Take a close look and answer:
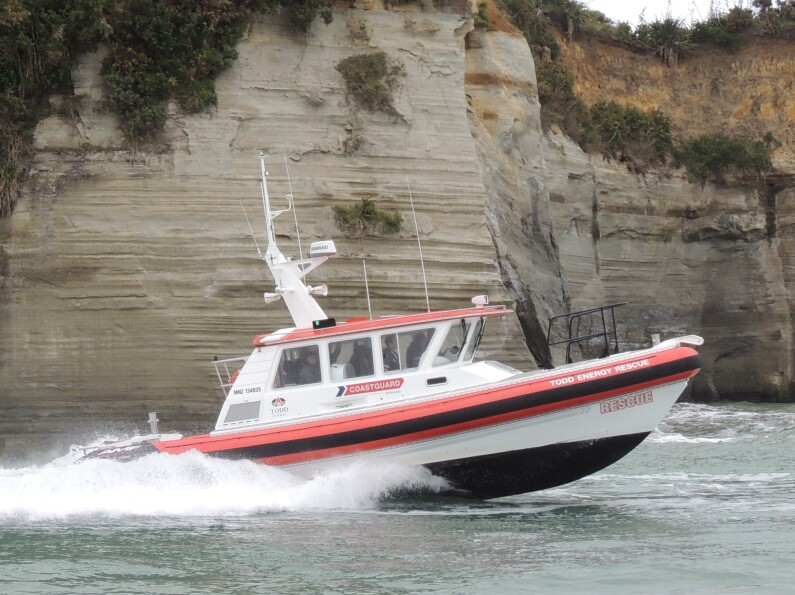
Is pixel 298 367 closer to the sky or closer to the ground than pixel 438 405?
closer to the sky

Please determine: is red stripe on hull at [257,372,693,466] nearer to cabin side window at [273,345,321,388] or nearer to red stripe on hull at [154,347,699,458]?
red stripe on hull at [154,347,699,458]

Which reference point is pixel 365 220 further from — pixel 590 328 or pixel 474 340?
pixel 590 328

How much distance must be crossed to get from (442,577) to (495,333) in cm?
1205

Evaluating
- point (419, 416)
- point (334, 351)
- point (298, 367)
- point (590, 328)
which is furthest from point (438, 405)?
point (590, 328)

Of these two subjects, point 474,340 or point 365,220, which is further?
point 365,220

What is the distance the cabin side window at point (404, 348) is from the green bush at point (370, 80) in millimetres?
9108

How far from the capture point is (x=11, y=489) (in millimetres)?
12922

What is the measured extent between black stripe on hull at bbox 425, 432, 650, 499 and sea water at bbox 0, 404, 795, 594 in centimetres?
23

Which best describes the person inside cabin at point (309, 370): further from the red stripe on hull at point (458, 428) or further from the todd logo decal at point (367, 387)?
the red stripe on hull at point (458, 428)

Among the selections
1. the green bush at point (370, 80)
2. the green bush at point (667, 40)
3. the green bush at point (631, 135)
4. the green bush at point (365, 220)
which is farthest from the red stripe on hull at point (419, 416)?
the green bush at point (667, 40)

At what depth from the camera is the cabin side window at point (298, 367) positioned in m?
13.5

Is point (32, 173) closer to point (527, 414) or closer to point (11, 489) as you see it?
point (11, 489)

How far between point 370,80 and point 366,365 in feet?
31.3

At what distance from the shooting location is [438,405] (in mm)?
12844
